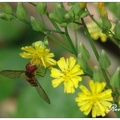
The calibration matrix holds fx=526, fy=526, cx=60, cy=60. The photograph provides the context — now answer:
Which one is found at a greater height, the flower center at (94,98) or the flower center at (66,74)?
the flower center at (66,74)

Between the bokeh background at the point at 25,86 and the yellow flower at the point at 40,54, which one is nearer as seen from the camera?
the yellow flower at the point at 40,54

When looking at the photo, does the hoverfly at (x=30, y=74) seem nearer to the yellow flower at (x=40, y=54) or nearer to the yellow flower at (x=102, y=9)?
the yellow flower at (x=40, y=54)

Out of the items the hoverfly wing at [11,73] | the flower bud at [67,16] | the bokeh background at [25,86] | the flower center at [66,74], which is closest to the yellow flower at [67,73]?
the flower center at [66,74]

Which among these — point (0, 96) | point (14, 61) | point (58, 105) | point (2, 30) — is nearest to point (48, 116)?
point (58, 105)

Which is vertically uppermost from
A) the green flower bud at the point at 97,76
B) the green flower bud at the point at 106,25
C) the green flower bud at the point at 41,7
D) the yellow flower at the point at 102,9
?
the green flower bud at the point at 41,7

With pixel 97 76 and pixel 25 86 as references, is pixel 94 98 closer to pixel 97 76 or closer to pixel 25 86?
pixel 97 76

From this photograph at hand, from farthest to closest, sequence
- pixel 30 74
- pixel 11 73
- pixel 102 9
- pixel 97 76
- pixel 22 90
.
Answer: pixel 22 90 → pixel 30 74 → pixel 11 73 → pixel 102 9 → pixel 97 76

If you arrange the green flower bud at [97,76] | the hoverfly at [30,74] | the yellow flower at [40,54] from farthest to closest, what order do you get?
the hoverfly at [30,74], the yellow flower at [40,54], the green flower bud at [97,76]

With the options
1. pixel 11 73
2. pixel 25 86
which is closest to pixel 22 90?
pixel 25 86
